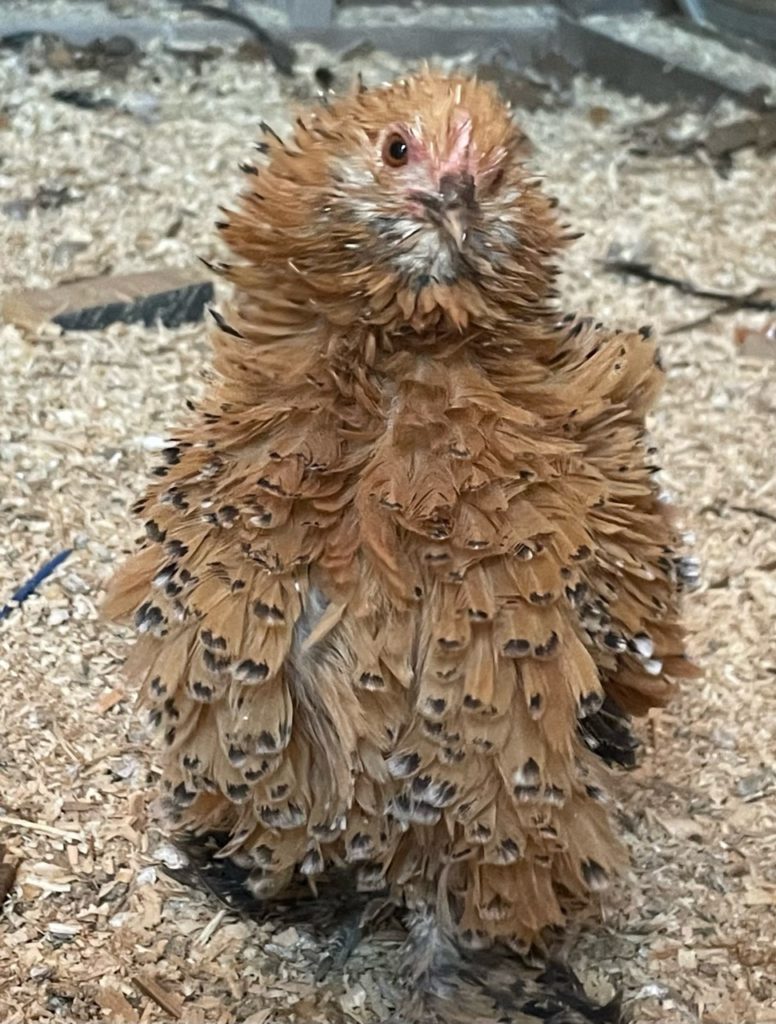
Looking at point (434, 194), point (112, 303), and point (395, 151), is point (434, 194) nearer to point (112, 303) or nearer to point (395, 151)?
point (395, 151)

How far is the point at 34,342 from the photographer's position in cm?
250

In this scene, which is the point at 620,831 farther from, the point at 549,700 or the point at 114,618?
the point at 114,618

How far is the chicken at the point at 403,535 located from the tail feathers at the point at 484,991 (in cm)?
9

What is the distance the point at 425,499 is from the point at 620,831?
2.12ft

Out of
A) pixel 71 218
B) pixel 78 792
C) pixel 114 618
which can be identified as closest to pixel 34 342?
pixel 71 218

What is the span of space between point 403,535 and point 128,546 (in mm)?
956

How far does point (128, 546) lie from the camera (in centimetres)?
200

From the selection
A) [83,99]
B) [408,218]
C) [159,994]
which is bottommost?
[83,99]

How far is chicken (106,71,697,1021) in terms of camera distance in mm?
1121

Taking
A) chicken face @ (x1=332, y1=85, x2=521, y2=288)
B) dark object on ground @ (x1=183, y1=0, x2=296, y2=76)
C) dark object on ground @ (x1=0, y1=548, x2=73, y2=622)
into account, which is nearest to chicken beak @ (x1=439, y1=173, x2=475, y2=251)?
chicken face @ (x1=332, y1=85, x2=521, y2=288)

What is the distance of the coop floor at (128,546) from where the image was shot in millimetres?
1398

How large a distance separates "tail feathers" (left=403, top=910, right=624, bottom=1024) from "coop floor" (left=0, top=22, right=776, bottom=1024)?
0.25 ft

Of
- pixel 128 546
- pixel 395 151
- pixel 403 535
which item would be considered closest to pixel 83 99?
pixel 128 546

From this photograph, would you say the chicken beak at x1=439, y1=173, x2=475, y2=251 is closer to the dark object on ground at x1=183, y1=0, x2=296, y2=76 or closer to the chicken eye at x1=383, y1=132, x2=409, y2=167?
the chicken eye at x1=383, y1=132, x2=409, y2=167
